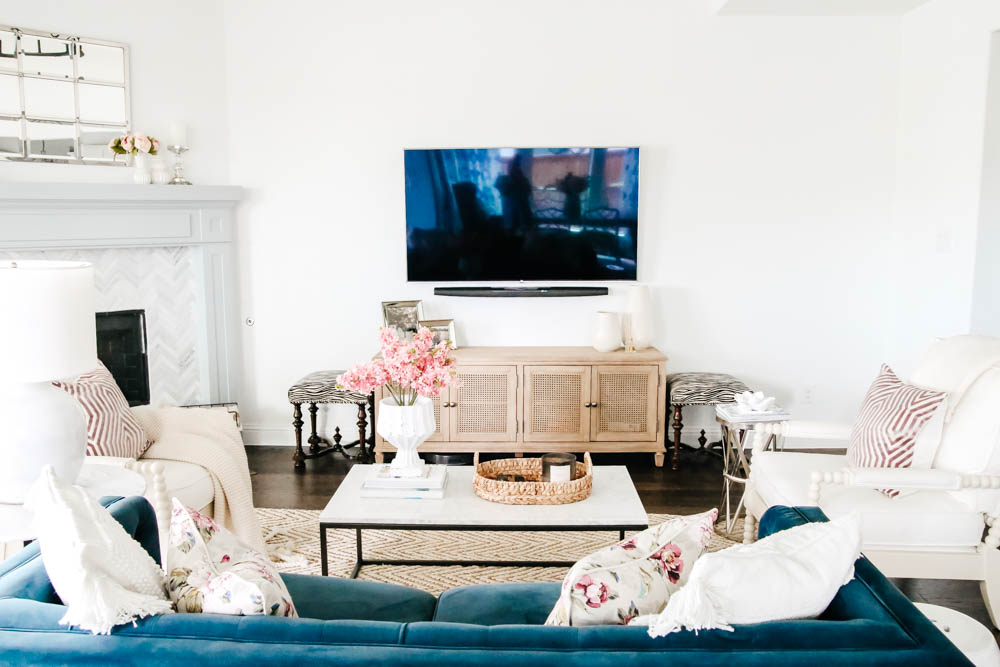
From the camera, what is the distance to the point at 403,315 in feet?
16.3

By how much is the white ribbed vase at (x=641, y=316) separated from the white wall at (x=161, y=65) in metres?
2.42

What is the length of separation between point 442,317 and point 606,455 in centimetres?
123

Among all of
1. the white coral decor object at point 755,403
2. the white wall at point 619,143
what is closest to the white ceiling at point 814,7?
the white wall at point 619,143

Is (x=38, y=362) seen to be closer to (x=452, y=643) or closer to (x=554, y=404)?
(x=452, y=643)

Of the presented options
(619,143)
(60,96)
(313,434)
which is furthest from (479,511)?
(60,96)


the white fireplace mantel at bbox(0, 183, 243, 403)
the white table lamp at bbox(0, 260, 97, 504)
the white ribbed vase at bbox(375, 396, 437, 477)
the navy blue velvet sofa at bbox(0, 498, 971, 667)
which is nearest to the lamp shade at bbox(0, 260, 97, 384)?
the white table lamp at bbox(0, 260, 97, 504)

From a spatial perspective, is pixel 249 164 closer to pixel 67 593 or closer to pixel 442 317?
pixel 442 317

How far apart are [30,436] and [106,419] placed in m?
1.07

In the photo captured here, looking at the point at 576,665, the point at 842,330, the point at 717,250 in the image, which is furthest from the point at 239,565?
the point at 842,330

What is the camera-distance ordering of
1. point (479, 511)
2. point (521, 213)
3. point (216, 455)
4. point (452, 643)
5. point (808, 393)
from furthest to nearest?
point (808, 393), point (521, 213), point (216, 455), point (479, 511), point (452, 643)

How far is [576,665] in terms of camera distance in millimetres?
1482

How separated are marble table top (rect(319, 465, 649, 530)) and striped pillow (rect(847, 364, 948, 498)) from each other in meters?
0.80

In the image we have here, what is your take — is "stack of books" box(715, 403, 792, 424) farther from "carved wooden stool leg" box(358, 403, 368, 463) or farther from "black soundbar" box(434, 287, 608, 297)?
"carved wooden stool leg" box(358, 403, 368, 463)

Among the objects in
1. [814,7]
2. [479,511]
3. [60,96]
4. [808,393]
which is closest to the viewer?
[479,511]
